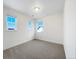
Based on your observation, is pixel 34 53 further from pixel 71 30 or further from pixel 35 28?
pixel 35 28

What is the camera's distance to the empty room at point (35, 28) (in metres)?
3.21

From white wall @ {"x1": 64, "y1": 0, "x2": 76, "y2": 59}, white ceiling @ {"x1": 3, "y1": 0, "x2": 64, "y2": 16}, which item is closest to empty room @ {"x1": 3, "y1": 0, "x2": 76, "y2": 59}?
white ceiling @ {"x1": 3, "y1": 0, "x2": 64, "y2": 16}

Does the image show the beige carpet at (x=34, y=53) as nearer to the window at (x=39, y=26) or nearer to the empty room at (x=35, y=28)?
the empty room at (x=35, y=28)

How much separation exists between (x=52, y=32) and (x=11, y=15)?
3.45 m

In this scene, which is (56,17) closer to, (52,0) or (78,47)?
(52,0)

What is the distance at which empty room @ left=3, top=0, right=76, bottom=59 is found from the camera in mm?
3205

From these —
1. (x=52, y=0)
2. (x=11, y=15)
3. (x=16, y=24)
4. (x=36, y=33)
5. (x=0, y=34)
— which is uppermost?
(x=52, y=0)

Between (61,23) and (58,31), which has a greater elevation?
(61,23)

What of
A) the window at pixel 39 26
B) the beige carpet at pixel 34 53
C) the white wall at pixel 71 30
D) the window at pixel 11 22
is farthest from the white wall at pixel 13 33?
the white wall at pixel 71 30

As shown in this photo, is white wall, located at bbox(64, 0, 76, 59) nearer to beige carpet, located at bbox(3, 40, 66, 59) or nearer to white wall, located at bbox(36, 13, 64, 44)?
beige carpet, located at bbox(3, 40, 66, 59)

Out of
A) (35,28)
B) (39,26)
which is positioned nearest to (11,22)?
(39,26)

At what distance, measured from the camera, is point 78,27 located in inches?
26.0

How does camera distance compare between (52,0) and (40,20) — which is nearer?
(52,0)

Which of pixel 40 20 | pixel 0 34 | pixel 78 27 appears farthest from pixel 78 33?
pixel 40 20
